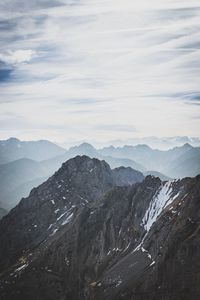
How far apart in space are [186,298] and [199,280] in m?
11.2

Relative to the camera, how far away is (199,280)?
656ft

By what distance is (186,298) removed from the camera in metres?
199
